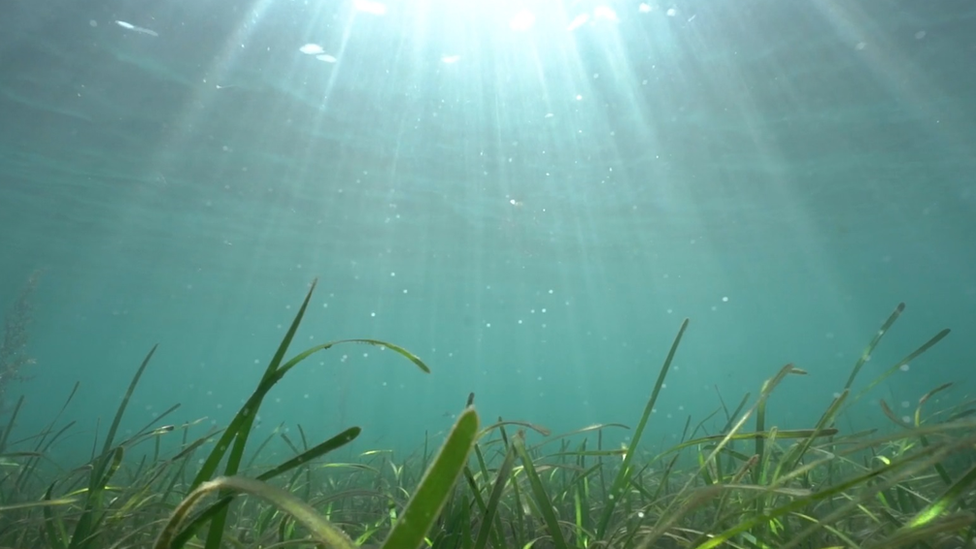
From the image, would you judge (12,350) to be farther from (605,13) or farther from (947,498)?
(947,498)

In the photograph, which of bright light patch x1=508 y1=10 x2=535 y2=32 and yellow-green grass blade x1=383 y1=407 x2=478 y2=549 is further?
bright light patch x1=508 y1=10 x2=535 y2=32

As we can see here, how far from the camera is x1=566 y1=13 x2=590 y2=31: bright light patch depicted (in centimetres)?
1073

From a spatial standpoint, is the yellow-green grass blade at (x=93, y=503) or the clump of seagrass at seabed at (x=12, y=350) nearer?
the yellow-green grass blade at (x=93, y=503)

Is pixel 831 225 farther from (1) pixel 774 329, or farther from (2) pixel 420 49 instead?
(1) pixel 774 329

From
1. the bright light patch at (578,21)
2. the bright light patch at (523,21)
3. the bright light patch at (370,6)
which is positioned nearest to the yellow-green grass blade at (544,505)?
the bright light patch at (370,6)

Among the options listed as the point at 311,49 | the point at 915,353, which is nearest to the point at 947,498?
the point at 915,353

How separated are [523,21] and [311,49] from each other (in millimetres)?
4782

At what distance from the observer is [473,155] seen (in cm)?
1672

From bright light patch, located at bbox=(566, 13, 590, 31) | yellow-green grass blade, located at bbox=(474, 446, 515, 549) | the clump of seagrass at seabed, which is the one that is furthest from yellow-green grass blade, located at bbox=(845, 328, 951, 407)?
the clump of seagrass at seabed

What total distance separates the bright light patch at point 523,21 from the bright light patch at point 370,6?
8.85 feet

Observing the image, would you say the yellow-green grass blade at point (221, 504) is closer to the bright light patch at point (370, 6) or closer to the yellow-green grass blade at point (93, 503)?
the yellow-green grass blade at point (93, 503)

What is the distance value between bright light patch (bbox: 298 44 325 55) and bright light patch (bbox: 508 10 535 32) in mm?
4291

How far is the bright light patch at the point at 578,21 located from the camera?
35.2 ft

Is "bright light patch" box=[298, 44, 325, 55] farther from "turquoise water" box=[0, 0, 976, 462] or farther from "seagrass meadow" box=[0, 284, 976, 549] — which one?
"seagrass meadow" box=[0, 284, 976, 549]
